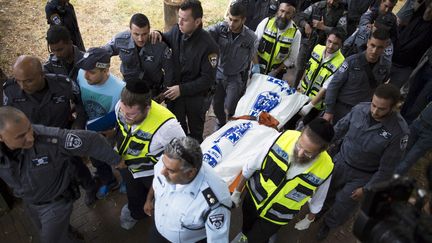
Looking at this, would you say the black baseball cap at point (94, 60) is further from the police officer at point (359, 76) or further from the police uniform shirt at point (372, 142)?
the police officer at point (359, 76)

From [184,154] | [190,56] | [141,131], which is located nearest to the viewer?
[184,154]

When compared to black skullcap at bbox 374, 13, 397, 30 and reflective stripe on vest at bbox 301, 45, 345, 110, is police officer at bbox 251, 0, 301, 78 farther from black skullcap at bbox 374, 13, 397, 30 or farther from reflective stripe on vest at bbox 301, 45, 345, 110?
black skullcap at bbox 374, 13, 397, 30

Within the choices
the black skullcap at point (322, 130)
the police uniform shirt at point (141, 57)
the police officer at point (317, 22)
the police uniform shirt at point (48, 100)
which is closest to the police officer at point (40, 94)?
the police uniform shirt at point (48, 100)

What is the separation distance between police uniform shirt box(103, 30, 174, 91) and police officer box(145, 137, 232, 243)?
1.73m

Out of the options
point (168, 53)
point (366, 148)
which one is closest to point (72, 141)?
point (168, 53)

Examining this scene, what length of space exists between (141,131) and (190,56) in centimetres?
138

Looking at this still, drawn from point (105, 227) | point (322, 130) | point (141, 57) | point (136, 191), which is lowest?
point (105, 227)

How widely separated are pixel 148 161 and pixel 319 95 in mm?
2473

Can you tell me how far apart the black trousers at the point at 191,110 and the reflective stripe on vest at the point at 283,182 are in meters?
1.61

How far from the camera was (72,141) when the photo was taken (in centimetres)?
281

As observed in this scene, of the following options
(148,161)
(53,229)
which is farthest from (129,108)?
(53,229)

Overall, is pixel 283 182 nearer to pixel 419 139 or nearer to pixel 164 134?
pixel 164 134

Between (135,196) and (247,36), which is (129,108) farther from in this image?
(247,36)

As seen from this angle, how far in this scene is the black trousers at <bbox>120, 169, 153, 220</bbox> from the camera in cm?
345
